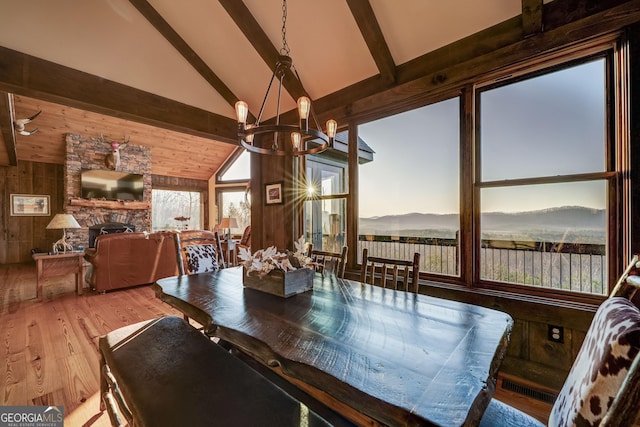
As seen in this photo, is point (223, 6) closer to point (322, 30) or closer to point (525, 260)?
point (322, 30)

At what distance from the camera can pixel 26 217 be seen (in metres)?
6.73

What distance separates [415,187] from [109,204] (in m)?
7.82

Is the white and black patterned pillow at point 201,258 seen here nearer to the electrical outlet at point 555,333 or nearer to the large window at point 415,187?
the large window at point 415,187

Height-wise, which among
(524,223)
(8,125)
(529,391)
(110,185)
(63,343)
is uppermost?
(8,125)

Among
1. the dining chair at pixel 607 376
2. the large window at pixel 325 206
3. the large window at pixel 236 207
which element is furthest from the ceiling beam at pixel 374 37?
the large window at pixel 236 207

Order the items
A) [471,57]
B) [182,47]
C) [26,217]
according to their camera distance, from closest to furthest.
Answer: [471,57], [182,47], [26,217]

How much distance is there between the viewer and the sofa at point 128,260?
4.05 meters

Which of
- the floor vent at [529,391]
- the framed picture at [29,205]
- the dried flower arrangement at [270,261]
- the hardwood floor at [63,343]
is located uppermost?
the framed picture at [29,205]

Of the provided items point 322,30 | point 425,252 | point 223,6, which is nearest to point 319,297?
point 425,252

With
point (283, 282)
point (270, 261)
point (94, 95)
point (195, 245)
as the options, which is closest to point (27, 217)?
point (94, 95)

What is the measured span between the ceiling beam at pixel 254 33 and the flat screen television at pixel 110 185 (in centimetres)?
620

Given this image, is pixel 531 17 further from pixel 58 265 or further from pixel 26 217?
pixel 26 217

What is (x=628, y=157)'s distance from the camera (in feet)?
5.65

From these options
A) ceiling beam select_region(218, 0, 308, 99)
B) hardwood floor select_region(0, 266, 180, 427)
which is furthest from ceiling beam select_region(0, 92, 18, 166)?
ceiling beam select_region(218, 0, 308, 99)
